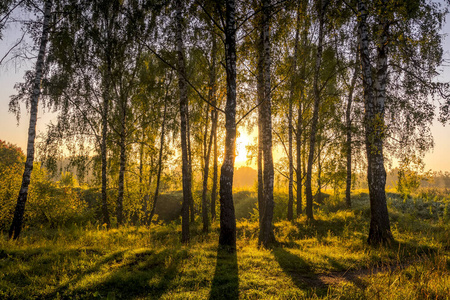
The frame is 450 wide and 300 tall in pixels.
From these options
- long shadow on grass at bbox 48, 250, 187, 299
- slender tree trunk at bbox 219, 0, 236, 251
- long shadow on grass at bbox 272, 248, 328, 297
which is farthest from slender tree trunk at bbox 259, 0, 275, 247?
long shadow on grass at bbox 48, 250, 187, 299

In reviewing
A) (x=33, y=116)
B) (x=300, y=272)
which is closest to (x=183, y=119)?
(x=33, y=116)

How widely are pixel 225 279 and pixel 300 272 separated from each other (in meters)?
1.98

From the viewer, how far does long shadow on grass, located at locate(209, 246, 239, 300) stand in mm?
4230

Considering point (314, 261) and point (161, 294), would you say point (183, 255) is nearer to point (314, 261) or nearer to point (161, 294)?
point (161, 294)

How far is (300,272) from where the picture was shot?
221 inches

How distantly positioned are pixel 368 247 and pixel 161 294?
22.6ft

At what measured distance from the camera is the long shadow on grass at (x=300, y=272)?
464cm

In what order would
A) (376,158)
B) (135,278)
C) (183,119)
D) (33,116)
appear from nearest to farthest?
(135,278) < (376,158) < (183,119) < (33,116)

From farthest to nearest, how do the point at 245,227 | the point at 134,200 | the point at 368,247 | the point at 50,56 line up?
the point at 134,200
the point at 245,227
the point at 50,56
the point at 368,247

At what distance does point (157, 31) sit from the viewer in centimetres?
1126

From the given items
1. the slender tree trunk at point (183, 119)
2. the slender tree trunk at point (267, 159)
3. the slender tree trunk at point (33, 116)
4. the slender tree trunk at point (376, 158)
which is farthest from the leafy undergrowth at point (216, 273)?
the slender tree trunk at point (33, 116)

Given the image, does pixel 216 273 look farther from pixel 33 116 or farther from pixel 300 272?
pixel 33 116

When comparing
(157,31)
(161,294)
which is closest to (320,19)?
(157,31)

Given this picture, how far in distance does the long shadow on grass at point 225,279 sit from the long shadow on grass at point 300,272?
1268 mm
